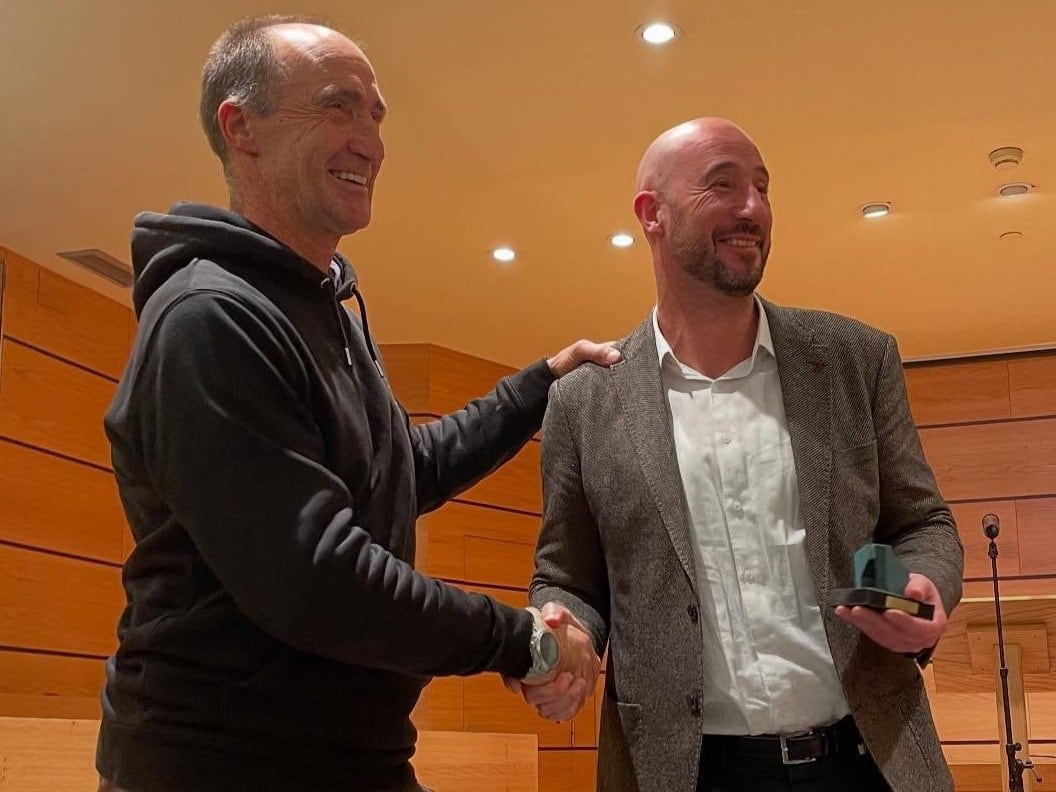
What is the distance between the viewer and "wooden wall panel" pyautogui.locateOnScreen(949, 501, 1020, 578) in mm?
7137

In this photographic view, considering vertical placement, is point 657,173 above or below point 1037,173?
below

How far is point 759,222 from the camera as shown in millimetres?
2041

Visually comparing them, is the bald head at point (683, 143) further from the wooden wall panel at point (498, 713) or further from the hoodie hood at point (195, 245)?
the wooden wall panel at point (498, 713)

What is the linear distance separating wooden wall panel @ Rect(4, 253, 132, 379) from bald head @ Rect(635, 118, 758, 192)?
13.9 feet

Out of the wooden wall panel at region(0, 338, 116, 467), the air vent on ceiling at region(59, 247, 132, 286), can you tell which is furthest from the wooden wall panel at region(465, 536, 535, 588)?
the air vent on ceiling at region(59, 247, 132, 286)

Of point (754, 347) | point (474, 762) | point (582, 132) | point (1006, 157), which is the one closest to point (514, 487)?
point (474, 762)

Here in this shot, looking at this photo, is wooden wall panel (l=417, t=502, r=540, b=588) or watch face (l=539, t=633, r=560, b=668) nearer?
watch face (l=539, t=633, r=560, b=668)

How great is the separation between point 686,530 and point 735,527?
3.0 inches

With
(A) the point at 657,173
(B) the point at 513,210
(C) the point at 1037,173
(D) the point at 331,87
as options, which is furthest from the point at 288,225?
(C) the point at 1037,173

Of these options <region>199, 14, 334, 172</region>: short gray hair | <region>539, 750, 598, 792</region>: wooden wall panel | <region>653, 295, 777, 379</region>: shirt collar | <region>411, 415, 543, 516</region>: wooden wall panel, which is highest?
<region>411, 415, 543, 516</region>: wooden wall panel

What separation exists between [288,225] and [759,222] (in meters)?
0.75

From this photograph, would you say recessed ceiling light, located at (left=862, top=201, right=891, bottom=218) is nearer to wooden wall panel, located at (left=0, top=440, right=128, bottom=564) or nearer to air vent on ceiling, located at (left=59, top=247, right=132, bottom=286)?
air vent on ceiling, located at (left=59, top=247, right=132, bottom=286)

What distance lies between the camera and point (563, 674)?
168 cm

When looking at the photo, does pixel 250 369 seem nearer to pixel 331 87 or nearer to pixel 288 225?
pixel 288 225
